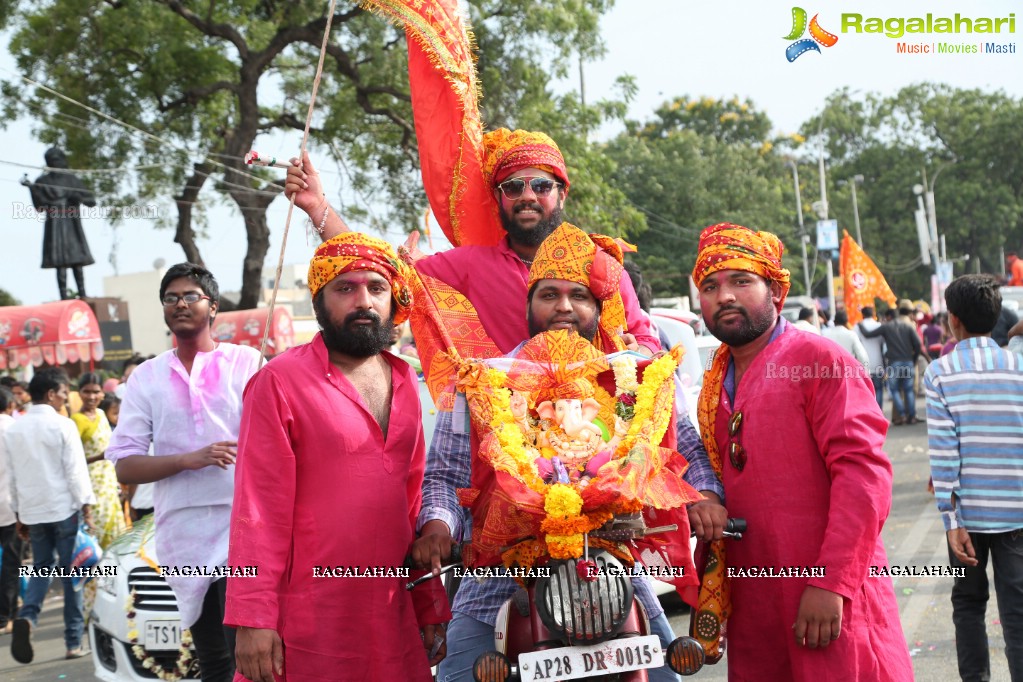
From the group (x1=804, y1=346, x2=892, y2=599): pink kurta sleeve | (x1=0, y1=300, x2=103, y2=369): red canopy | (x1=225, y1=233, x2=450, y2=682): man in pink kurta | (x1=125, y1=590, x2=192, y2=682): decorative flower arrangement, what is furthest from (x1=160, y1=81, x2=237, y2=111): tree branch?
(x1=804, y1=346, x2=892, y2=599): pink kurta sleeve

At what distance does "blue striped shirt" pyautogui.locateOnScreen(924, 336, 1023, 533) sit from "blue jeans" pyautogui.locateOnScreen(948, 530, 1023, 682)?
0.10 metres

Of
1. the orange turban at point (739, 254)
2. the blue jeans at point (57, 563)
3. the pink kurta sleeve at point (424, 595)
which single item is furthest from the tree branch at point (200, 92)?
the orange turban at point (739, 254)

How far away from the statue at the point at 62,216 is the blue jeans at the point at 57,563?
8106 millimetres

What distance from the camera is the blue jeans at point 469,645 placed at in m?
3.57

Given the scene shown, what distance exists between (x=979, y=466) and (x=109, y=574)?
502cm

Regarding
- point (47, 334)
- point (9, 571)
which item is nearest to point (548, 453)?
point (9, 571)

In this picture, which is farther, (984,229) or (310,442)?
(984,229)

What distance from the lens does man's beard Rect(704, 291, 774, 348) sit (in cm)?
362

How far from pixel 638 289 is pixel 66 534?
16.5 ft

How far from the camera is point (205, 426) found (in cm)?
492

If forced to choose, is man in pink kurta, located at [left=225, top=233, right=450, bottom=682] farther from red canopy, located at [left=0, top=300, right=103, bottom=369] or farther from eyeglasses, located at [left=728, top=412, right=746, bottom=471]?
red canopy, located at [left=0, top=300, right=103, bottom=369]

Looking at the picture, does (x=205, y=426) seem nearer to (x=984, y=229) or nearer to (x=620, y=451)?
(x=620, y=451)

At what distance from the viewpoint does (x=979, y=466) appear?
4.88 metres

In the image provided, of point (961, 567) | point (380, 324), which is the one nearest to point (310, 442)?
point (380, 324)
